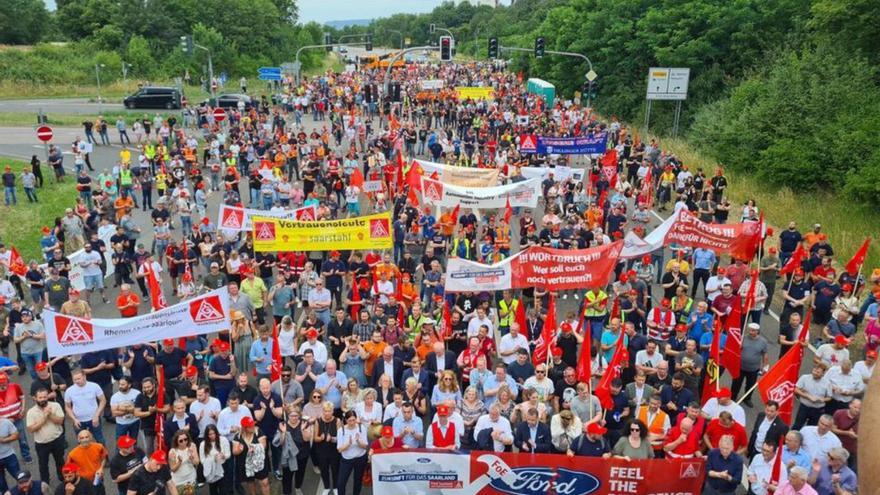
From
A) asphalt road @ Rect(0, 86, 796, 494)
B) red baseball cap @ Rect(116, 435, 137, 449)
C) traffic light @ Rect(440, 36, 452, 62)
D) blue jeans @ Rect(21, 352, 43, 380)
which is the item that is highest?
traffic light @ Rect(440, 36, 452, 62)

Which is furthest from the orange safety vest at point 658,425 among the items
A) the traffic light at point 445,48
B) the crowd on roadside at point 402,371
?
the traffic light at point 445,48

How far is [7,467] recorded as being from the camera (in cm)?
909

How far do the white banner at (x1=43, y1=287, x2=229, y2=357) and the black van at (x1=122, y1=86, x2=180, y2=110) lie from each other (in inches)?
1528

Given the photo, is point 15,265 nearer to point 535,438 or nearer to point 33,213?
point 33,213

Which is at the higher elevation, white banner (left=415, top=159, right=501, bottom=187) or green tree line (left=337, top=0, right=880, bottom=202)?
green tree line (left=337, top=0, right=880, bottom=202)

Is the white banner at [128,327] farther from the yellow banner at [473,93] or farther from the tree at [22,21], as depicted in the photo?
the tree at [22,21]

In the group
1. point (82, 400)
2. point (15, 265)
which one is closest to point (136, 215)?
point (15, 265)

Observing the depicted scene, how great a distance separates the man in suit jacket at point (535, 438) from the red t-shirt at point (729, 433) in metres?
1.91

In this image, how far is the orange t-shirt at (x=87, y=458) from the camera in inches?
325

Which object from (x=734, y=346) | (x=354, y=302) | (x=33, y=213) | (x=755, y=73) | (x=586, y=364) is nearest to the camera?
(x=586, y=364)

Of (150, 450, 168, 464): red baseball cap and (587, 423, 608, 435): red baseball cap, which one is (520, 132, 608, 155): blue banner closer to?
(587, 423, 608, 435): red baseball cap

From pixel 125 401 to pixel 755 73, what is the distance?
36.1m

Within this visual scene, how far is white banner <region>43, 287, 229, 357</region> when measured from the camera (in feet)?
32.2

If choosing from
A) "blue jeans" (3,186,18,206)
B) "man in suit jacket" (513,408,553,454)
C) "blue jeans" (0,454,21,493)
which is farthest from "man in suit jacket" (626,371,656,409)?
"blue jeans" (3,186,18,206)
